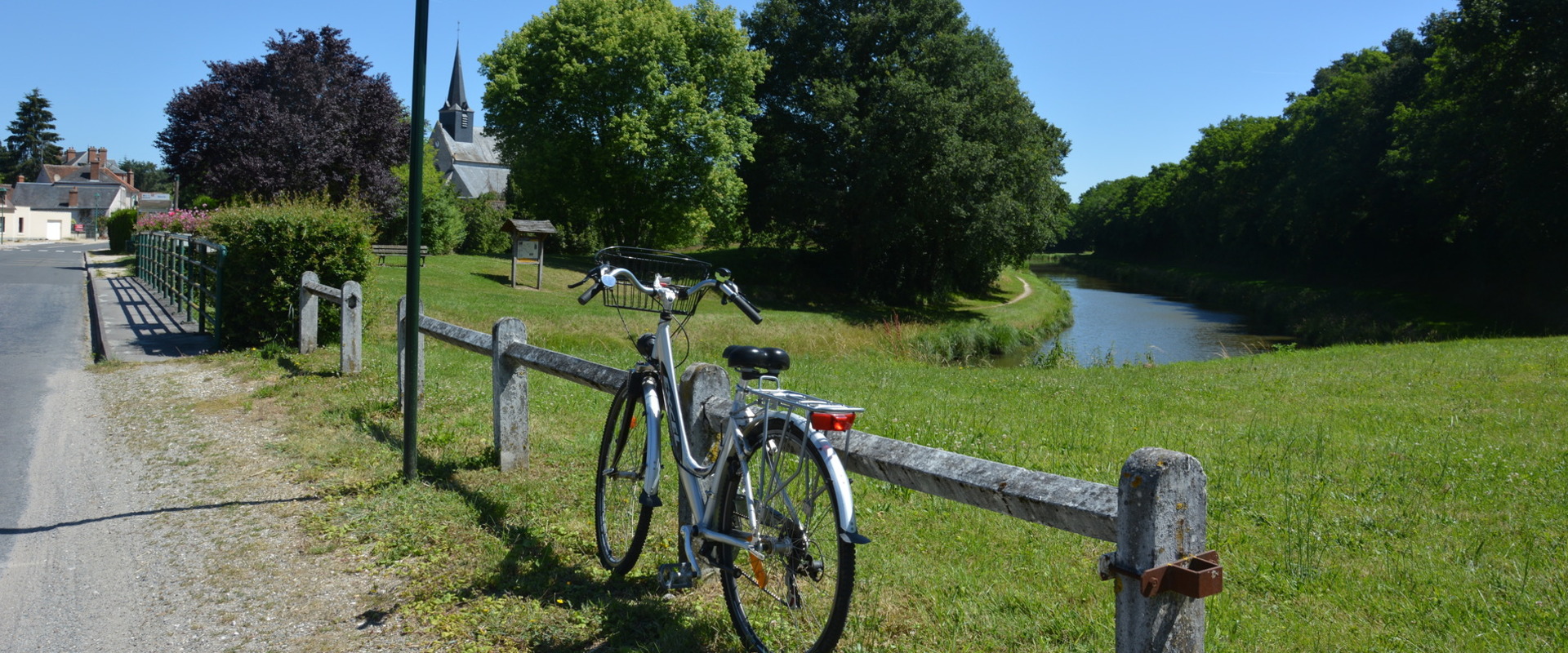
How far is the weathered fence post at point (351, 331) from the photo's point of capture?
956 centimetres

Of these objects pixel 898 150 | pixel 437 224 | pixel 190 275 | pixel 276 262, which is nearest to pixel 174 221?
pixel 190 275

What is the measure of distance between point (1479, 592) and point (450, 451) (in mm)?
5757

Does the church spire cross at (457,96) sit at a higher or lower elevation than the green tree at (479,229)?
higher

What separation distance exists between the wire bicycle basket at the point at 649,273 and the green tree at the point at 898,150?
91.6 ft

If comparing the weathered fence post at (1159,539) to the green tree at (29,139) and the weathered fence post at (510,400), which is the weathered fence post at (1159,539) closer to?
the weathered fence post at (510,400)

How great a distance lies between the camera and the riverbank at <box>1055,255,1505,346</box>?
1083 inches

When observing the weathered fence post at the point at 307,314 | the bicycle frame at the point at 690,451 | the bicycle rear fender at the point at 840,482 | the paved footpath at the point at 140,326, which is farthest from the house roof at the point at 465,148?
the bicycle rear fender at the point at 840,482

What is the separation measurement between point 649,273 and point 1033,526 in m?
2.37

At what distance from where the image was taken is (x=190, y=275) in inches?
564

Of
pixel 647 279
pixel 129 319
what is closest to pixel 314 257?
pixel 129 319

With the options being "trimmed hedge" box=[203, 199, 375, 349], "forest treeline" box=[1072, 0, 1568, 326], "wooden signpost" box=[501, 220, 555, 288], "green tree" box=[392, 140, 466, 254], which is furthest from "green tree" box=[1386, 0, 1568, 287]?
"green tree" box=[392, 140, 466, 254]

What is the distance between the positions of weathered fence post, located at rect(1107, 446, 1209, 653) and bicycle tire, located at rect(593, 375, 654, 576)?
2351 millimetres

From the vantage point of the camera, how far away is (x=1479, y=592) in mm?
3844

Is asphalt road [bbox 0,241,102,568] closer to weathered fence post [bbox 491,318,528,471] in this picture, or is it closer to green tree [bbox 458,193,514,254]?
weathered fence post [bbox 491,318,528,471]
